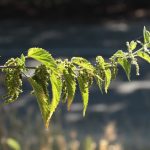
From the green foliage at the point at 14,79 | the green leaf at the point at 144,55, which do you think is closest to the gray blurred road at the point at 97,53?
the green leaf at the point at 144,55

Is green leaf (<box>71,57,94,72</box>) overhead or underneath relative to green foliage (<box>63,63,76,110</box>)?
overhead

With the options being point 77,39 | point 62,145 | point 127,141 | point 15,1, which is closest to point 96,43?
point 77,39

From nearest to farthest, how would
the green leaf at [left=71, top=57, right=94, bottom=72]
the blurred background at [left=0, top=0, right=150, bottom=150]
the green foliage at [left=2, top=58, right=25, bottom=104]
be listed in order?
the green foliage at [left=2, top=58, right=25, bottom=104] → the green leaf at [left=71, top=57, right=94, bottom=72] → the blurred background at [left=0, top=0, right=150, bottom=150]

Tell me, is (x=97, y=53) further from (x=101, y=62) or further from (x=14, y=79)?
(x=14, y=79)

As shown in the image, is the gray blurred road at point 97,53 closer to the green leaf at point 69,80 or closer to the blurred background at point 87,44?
the blurred background at point 87,44

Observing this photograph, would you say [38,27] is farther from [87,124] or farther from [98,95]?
[87,124]

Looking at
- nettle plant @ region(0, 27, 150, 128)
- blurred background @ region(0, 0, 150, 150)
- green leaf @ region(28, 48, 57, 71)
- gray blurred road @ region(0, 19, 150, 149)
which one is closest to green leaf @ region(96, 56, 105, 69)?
nettle plant @ region(0, 27, 150, 128)

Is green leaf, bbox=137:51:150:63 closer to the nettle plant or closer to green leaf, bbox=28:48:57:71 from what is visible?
the nettle plant
